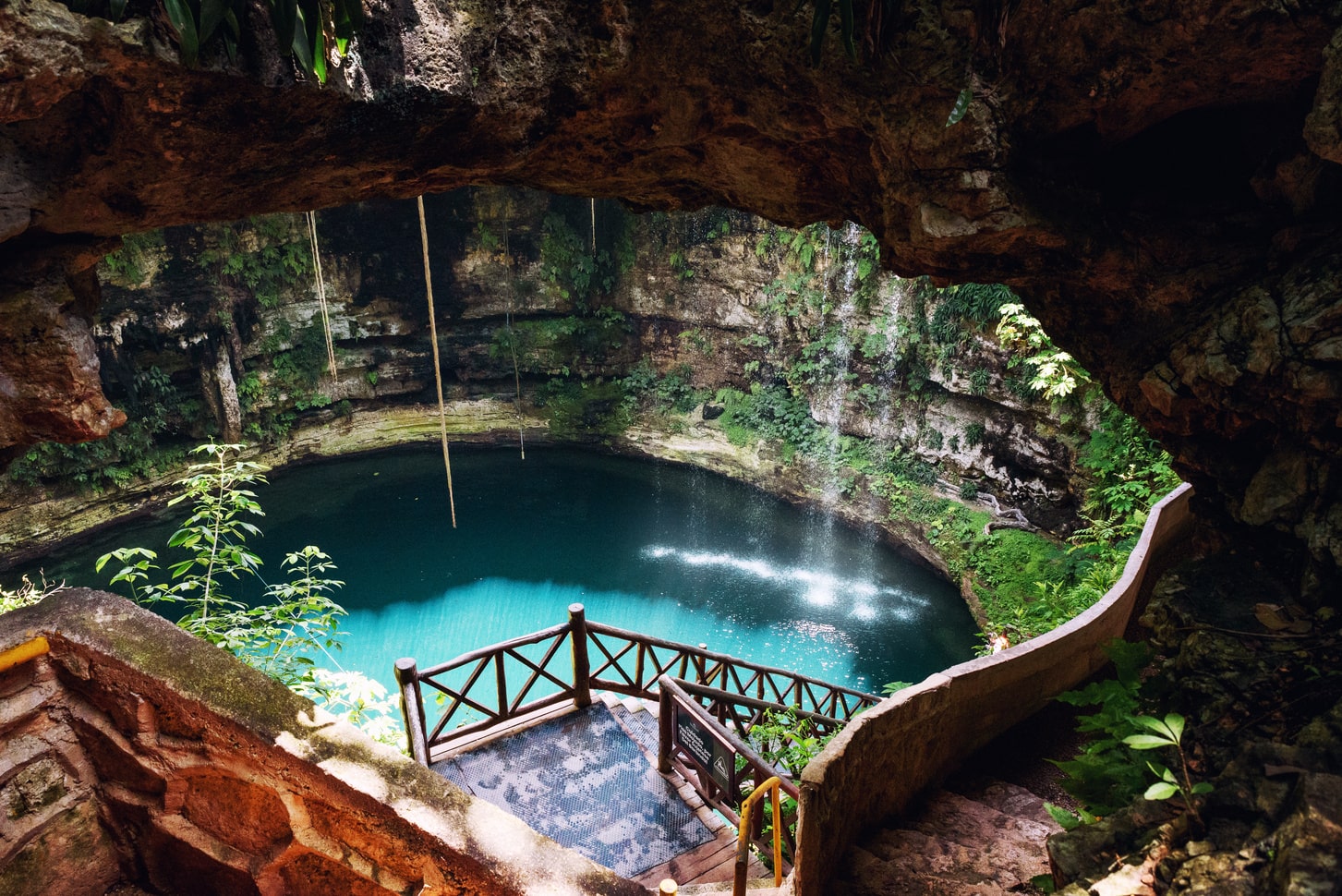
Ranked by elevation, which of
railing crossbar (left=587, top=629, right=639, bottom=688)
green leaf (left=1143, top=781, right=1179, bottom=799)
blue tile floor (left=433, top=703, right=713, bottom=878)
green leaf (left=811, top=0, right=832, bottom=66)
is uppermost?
green leaf (left=811, top=0, right=832, bottom=66)

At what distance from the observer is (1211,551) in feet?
14.0

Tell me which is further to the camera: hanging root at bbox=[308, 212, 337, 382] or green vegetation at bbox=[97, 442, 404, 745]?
hanging root at bbox=[308, 212, 337, 382]

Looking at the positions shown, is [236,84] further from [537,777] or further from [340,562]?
[340,562]

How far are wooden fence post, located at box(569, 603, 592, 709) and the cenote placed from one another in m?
5.52

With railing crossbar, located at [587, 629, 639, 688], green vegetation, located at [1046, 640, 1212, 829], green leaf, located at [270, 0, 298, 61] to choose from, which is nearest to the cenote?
railing crossbar, located at [587, 629, 639, 688]

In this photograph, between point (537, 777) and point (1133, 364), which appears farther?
point (537, 777)

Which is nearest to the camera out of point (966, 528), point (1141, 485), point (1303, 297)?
point (1303, 297)

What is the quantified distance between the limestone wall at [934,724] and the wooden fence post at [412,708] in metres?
3.21

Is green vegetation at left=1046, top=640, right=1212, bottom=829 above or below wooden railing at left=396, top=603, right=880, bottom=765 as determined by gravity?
above

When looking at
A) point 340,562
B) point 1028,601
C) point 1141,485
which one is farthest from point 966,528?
point 340,562

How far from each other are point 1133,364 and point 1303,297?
3.47 ft

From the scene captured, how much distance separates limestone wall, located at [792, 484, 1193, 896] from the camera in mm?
3477

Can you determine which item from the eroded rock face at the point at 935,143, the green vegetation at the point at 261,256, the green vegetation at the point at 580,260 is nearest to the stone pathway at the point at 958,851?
the eroded rock face at the point at 935,143

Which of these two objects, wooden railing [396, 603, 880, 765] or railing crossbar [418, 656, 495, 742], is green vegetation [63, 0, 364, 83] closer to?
wooden railing [396, 603, 880, 765]
